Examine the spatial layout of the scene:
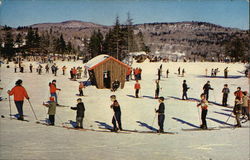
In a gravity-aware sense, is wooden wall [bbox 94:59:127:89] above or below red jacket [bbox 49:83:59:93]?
above

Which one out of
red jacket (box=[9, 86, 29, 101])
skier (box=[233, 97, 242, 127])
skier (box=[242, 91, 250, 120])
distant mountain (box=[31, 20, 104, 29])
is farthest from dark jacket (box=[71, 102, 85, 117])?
skier (box=[242, 91, 250, 120])

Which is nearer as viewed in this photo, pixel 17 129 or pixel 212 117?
pixel 17 129

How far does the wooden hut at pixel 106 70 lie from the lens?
5.73 metres

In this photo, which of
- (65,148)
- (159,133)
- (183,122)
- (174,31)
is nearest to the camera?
(65,148)

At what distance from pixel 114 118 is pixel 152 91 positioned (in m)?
3.16

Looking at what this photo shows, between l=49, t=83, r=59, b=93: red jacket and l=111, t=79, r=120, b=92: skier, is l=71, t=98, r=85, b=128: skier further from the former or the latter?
l=111, t=79, r=120, b=92: skier

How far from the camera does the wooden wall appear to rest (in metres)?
5.84

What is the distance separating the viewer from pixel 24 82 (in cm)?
584

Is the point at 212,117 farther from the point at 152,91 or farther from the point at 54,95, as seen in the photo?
the point at 54,95

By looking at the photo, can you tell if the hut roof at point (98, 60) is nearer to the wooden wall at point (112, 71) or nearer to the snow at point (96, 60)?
the snow at point (96, 60)

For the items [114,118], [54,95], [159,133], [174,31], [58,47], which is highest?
[174,31]

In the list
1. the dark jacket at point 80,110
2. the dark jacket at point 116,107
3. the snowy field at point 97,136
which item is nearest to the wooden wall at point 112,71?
the snowy field at point 97,136

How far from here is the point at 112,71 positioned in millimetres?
5867

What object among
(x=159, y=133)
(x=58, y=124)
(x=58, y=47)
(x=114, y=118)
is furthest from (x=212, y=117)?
(x=58, y=47)
